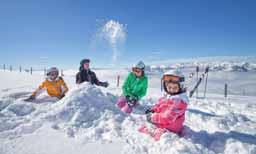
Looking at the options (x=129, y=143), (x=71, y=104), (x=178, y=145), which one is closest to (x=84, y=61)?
(x=71, y=104)

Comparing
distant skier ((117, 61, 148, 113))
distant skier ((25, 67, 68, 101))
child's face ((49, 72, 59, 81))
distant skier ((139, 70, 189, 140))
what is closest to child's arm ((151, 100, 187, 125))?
distant skier ((139, 70, 189, 140))

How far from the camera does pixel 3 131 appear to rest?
143 inches

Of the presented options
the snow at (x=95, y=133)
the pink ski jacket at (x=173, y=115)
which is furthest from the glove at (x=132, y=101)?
the pink ski jacket at (x=173, y=115)

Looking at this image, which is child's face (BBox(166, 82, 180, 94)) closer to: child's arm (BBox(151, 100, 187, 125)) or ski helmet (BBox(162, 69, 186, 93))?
ski helmet (BBox(162, 69, 186, 93))

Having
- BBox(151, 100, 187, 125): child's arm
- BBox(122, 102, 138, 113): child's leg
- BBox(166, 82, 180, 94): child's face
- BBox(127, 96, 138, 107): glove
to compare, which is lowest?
BBox(122, 102, 138, 113): child's leg

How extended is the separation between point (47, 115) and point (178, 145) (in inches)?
99.5

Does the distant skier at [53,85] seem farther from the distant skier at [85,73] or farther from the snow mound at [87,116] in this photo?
the snow mound at [87,116]

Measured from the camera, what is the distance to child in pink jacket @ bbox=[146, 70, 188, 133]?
4.00 m

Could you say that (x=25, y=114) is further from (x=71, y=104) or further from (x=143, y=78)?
(x=143, y=78)

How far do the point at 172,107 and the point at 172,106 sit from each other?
2 cm

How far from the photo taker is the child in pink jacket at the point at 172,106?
4.00 meters

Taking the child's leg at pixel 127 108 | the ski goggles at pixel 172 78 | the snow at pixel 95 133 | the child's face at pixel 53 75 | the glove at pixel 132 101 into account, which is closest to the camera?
the snow at pixel 95 133

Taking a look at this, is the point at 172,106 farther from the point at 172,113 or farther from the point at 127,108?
the point at 127,108

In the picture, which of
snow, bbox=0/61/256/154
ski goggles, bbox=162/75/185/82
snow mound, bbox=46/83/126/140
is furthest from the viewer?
ski goggles, bbox=162/75/185/82
